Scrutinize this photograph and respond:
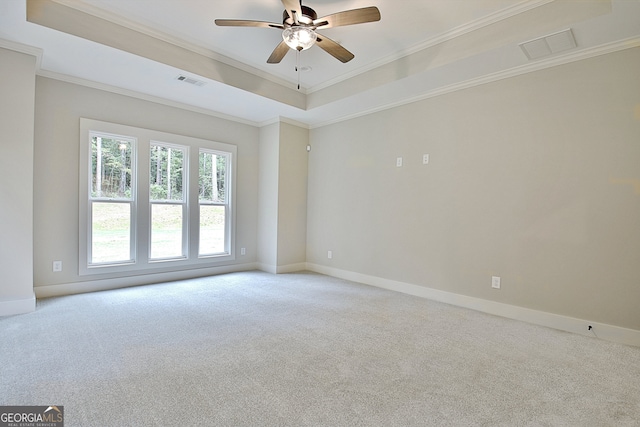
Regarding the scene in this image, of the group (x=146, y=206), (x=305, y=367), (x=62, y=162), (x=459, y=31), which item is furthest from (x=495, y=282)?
(x=62, y=162)

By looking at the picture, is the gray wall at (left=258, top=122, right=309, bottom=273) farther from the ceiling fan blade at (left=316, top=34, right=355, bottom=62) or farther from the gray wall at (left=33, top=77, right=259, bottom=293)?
the ceiling fan blade at (left=316, top=34, right=355, bottom=62)

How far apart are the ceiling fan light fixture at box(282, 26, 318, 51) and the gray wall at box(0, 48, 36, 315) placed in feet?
8.86

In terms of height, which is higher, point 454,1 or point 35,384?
point 454,1

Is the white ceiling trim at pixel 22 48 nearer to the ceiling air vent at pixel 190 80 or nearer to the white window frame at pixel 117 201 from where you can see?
the white window frame at pixel 117 201

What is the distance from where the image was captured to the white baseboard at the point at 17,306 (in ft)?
10.1

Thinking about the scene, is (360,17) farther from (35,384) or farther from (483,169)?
(35,384)

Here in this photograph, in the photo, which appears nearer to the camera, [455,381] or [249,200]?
[455,381]

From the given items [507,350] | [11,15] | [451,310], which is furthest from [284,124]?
[507,350]

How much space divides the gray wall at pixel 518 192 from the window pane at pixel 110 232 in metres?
3.33

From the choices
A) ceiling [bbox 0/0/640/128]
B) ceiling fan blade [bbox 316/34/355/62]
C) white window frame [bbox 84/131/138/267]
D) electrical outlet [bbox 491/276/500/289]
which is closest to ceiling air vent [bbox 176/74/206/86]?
ceiling [bbox 0/0/640/128]

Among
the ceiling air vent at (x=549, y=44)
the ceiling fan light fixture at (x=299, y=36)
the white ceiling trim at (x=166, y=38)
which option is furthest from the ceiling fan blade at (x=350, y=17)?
the white ceiling trim at (x=166, y=38)

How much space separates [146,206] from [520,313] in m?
4.88

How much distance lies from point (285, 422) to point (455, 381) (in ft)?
3.82

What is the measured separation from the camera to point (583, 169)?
297 centimetres
